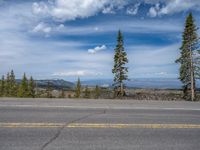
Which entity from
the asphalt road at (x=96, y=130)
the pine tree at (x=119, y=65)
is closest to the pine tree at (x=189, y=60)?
the pine tree at (x=119, y=65)

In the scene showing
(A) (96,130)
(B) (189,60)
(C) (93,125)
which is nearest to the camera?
(A) (96,130)

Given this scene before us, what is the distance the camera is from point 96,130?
334 inches

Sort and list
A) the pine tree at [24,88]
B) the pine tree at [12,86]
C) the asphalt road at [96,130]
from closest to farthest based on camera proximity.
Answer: the asphalt road at [96,130], the pine tree at [24,88], the pine tree at [12,86]

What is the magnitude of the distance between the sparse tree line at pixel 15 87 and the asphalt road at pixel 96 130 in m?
59.7

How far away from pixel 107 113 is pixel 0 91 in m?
75.2

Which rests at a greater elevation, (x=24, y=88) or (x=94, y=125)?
(x=24, y=88)

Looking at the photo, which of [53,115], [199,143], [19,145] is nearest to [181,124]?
[199,143]

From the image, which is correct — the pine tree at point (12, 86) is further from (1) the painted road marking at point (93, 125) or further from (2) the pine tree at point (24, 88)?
(1) the painted road marking at point (93, 125)

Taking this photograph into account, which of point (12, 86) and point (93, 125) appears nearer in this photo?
point (93, 125)

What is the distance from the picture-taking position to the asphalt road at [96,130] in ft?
23.0

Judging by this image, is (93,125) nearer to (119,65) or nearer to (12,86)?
(119,65)

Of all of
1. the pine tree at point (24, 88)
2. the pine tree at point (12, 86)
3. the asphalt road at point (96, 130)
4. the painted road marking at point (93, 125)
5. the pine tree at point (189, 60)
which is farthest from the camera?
the pine tree at point (12, 86)

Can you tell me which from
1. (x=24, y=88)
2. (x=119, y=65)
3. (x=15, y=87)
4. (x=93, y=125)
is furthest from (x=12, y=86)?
(x=93, y=125)

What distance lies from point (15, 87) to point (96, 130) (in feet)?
255
